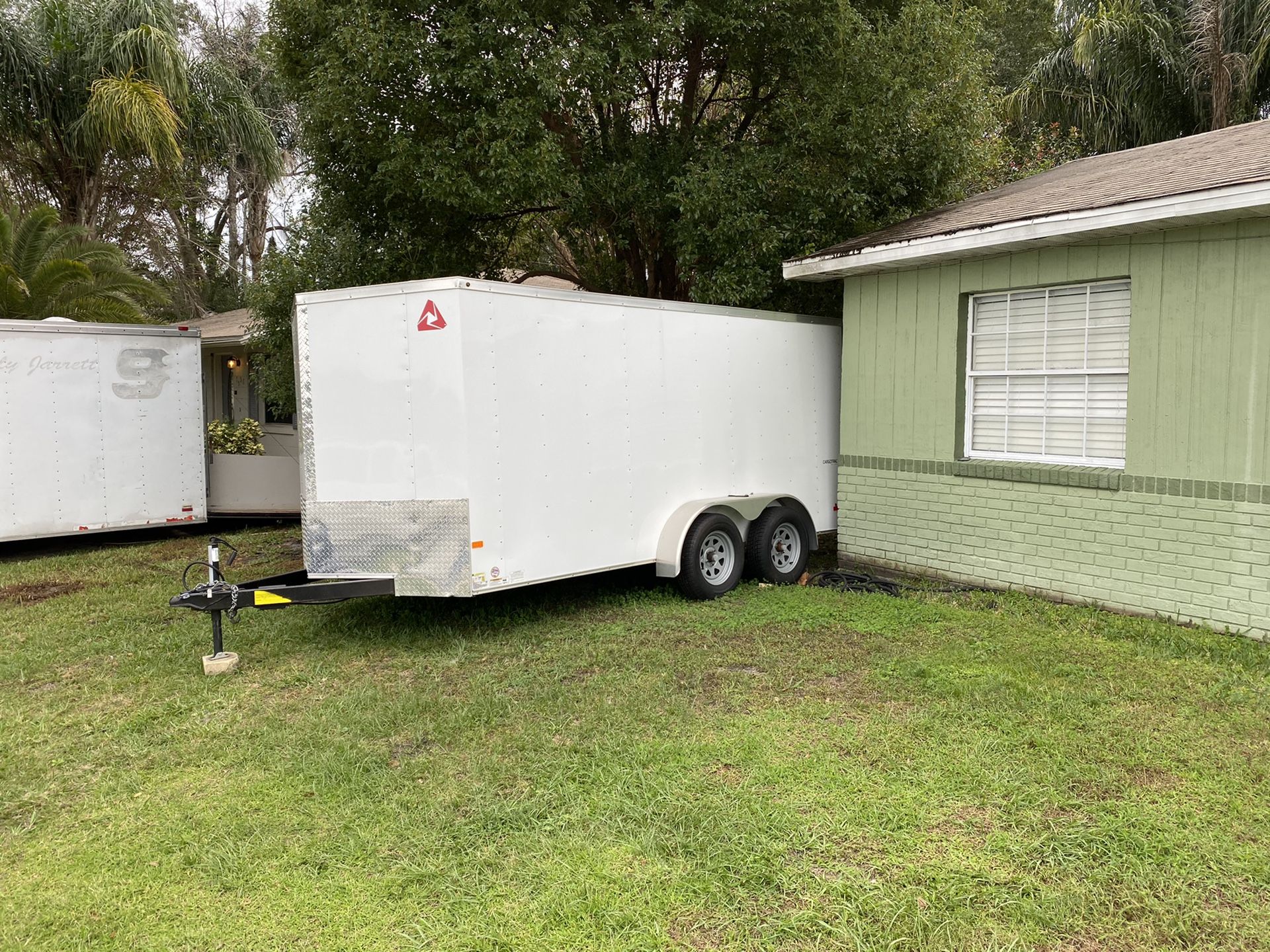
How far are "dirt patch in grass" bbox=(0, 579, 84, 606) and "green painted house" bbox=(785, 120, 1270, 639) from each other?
25.8ft

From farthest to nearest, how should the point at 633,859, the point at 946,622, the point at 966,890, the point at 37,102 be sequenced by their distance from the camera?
1. the point at 37,102
2. the point at 946,622
3. the point at 633,859
4. the point at 966,890

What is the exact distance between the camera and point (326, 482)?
672 centimetres

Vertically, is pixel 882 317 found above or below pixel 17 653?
above

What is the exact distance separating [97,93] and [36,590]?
9.62 meters

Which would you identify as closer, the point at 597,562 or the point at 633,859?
the point at 633,859

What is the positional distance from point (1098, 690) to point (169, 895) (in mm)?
5023

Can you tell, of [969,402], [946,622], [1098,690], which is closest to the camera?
[1098,690]

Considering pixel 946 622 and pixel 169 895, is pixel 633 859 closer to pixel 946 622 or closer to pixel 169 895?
pixel 169 895

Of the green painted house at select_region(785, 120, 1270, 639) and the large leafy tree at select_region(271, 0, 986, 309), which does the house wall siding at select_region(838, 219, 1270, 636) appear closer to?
the green painted house at select_region(785, 120, 1270, 639)

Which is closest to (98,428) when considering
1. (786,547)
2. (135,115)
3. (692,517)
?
(135,115)

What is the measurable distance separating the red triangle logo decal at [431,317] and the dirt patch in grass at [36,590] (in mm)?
5161

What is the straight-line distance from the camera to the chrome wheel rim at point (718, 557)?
816 cm

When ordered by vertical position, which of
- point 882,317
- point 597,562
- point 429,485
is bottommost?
point 597,562

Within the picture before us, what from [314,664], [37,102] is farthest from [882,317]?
[37,102]
